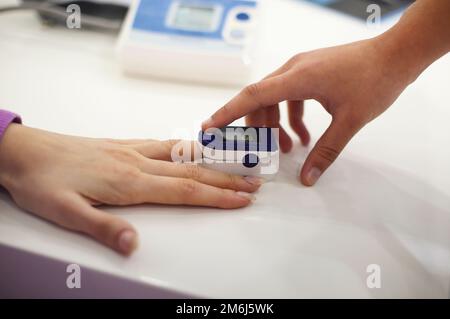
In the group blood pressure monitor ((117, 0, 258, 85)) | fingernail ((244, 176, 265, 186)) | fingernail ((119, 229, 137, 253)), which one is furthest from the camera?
blood pressure monitor ((117, 0, 258, 85))

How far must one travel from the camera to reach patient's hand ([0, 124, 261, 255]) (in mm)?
489

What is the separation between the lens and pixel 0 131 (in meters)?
0.55

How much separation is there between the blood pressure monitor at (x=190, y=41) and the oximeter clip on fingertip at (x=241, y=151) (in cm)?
Answer: 24

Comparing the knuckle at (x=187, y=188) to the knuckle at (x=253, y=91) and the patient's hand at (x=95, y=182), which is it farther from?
the knuckle at (x=253, y=91)

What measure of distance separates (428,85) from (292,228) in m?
0.47

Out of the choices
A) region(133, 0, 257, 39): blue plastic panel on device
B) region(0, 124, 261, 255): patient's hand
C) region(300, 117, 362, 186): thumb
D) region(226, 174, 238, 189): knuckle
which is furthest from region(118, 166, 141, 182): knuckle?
region(133, 0, 257, 39): blue plastic panel on device

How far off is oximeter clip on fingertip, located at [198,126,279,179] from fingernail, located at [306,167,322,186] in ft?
0.14

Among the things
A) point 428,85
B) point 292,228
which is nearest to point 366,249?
Answer: point 292,228

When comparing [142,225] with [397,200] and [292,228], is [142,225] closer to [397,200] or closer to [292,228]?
[292,228]

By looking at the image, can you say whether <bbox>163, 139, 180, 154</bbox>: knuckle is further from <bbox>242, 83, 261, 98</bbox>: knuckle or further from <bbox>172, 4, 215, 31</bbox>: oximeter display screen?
<bbox>172, 4, 215, 31</bbox>: oximeter display screen

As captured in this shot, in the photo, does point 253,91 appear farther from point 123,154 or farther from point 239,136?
point 123,154

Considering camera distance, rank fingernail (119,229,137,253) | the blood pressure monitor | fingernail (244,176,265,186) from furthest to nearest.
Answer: the blood pressure monitor → fingernail (244,176,265,186) → fingernail (119,229,137,253)
